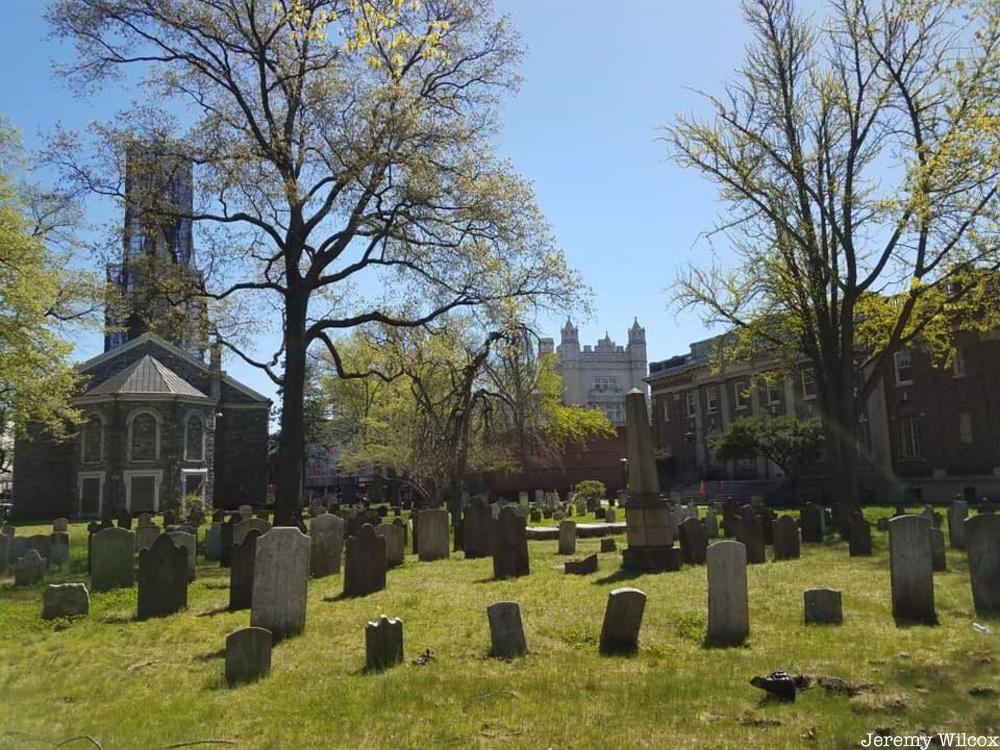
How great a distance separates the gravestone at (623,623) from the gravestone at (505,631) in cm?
77

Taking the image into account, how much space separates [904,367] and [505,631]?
4114 cm

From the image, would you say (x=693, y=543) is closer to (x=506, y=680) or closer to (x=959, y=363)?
(x=506, y=680)

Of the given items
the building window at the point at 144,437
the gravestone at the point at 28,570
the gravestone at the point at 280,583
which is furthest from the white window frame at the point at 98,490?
the gravestone at the point at 280,583

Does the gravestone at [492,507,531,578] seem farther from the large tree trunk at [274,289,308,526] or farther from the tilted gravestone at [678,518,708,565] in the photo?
the large tree trunk at [274,289,308,526]

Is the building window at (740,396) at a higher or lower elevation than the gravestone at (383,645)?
higher

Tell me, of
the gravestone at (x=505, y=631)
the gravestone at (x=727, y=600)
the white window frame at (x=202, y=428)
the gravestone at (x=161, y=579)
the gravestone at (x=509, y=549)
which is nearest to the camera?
the gravestone at (x=505, y=631)

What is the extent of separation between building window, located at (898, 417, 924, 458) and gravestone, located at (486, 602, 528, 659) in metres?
39.6

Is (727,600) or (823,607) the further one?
(823,607)

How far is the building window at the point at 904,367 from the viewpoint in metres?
42.2

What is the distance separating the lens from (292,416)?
802 inches

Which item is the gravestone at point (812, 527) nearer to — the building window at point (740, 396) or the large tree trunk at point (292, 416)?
the large tree trunk at point (292, 416)

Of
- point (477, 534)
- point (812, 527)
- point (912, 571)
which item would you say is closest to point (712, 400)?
point (812, 527)

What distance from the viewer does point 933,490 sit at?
38.7 metres

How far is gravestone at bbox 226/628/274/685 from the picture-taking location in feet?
22.2
